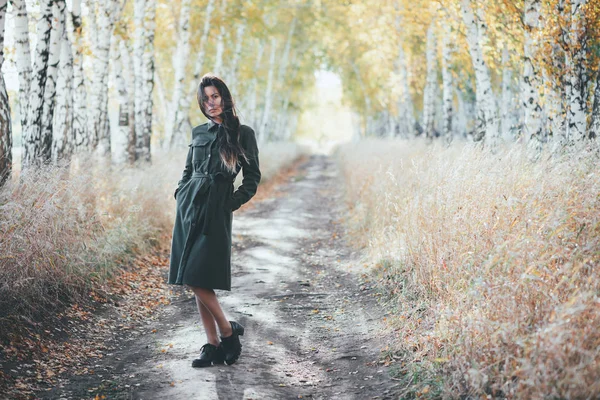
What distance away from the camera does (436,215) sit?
6414 mm

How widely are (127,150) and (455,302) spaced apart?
1039 centimetres

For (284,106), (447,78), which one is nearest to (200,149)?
(447,78)

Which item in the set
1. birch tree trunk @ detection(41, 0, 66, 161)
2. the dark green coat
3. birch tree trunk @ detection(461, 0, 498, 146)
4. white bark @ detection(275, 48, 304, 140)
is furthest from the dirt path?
white bark @ detection(275, 48, 304, 140)

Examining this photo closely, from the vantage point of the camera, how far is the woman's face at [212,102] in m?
5.10

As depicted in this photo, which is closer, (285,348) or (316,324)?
(285,348)

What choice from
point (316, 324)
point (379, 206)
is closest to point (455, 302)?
point (316, 324)

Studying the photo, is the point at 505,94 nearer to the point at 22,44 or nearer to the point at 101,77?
the point at 101,77

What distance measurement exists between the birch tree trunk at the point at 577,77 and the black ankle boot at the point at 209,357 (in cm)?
585

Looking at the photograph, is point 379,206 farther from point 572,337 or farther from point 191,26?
point 191,26

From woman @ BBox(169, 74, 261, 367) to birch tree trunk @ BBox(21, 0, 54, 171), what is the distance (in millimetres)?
4082

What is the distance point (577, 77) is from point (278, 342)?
580 centimetres

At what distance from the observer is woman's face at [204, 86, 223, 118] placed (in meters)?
5.10

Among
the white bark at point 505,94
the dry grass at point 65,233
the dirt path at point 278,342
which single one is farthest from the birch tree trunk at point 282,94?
the dry grass at point 65,233

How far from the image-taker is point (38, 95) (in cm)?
864
